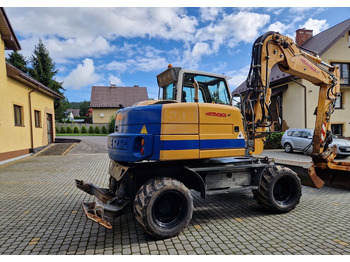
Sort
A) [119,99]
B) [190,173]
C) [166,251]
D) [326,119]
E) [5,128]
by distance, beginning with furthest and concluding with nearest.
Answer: [119,99] → [5,128] → [326,119] → [190,173] → [166,251]

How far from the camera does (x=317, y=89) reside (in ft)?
64.1

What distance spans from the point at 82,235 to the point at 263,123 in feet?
13.2

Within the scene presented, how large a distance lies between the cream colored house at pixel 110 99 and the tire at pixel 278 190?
38487 mm

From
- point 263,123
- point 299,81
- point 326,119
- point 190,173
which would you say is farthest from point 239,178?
point 299,81

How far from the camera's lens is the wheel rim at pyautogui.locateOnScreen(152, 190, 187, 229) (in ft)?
12.9

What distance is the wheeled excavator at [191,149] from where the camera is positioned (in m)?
3.94

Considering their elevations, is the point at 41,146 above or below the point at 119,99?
below

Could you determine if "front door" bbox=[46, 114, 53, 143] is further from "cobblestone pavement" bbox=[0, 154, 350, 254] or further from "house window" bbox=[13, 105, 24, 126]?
"cobblestone pavement" bbox=[0, 154, 350, 254]

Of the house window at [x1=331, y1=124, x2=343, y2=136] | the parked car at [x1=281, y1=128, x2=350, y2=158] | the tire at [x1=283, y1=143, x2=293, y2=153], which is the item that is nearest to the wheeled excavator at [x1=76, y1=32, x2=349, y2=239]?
the parked car at [x1=281, y1=128, x2=350, y2=158]

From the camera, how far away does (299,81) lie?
19.7 meters

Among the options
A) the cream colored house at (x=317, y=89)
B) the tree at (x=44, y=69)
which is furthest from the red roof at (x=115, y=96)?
the cream colored house at (x=317, y=89)

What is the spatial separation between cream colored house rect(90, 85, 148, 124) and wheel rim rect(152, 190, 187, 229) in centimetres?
3878

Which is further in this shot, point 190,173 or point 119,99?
point 119,99

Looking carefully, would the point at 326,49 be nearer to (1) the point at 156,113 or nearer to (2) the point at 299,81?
(2) the point at 299,81
